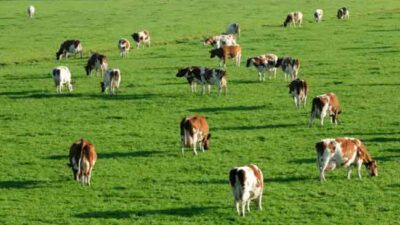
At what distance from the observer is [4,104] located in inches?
1302

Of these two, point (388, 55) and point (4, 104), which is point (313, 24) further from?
point (4, 104)

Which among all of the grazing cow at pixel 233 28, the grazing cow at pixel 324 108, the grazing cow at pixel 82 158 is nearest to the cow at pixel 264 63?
the grazing cow at pixel 324 108

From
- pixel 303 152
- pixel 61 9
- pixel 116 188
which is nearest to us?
pixel 116 188

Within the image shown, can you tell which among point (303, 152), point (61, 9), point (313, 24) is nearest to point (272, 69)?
point (303, 152)

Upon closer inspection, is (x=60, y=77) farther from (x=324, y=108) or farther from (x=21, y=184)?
(x=324, y=108)

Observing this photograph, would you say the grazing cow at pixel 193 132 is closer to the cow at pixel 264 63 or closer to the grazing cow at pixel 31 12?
the cow at pixel 264 63

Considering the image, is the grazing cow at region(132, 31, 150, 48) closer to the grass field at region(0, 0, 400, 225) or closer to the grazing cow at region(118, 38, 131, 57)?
the grass field at region(0, 0, 400, 225)

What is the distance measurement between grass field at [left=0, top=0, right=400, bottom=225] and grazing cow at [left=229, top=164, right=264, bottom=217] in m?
0.55

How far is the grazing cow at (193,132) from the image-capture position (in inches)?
903

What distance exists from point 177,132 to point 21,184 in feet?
24.9

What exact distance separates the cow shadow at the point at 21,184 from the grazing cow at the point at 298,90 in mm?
12807

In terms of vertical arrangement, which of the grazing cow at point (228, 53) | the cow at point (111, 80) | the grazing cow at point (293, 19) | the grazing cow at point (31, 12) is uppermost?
the grazing cow at point (31, 12)

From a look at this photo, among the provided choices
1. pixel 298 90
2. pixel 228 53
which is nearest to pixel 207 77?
pixel 298 90

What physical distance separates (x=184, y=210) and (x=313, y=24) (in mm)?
46882
